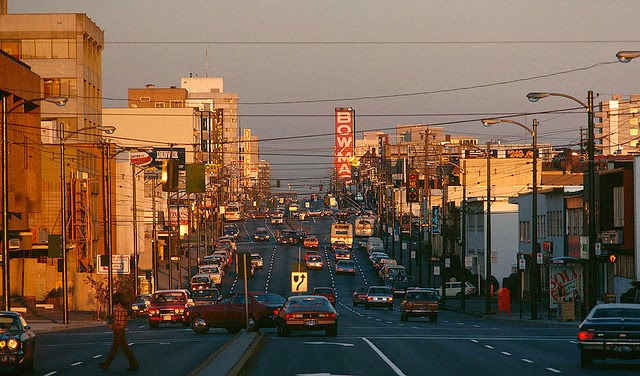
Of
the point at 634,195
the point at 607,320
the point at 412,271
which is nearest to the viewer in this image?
the point at 607,320

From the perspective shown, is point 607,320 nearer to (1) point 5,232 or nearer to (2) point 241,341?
(2) point 241,341

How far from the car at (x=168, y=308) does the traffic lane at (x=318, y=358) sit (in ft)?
42.2

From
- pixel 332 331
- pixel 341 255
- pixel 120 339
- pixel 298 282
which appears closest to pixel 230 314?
pixel 332 331

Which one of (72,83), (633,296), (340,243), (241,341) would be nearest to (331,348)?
(241,341)

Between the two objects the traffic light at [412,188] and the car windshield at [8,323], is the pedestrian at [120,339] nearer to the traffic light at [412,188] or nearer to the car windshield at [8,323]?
the car windshield at [8,323]

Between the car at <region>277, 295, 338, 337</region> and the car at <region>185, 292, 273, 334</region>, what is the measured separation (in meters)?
3.86

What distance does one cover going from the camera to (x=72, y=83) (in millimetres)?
111250

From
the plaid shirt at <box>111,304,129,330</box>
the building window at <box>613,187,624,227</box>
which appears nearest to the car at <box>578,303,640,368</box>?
the plaid shirt at <box>111,304,129,330</box>

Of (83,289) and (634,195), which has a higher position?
(634,195)

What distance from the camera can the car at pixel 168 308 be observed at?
50.3 m

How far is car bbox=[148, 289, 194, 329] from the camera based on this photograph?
5031 centimetres

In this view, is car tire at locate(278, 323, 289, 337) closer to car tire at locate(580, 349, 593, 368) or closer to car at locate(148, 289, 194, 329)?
car at locate(148, 289, 194, 329)

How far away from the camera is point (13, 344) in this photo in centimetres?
2561

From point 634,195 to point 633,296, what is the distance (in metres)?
13.3
